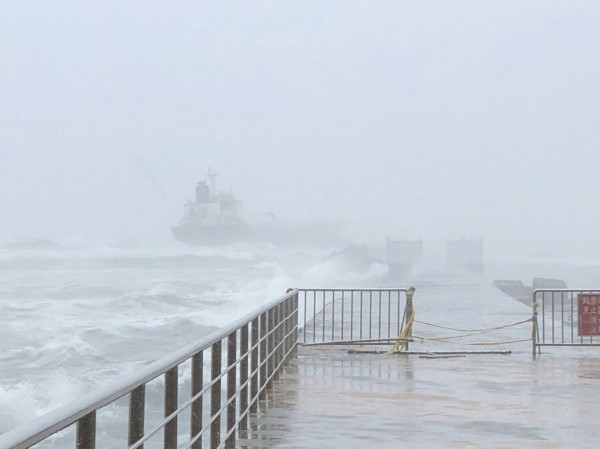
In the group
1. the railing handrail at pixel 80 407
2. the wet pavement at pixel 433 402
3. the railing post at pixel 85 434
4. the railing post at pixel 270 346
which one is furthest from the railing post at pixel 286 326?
the railing post at pixel 85 434

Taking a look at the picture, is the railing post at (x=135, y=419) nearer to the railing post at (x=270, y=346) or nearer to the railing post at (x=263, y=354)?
the railing post at (x=263, y=354)

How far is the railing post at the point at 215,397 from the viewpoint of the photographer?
20.7 feet

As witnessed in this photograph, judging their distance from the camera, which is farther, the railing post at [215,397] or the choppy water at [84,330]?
the choppy water at [84,330]

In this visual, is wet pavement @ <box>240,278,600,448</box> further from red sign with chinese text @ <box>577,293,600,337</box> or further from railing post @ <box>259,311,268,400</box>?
red sign with chinese text @ <box>577,293,600,337</box>

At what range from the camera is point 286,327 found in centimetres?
1216

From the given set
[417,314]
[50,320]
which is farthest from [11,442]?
[50,320]

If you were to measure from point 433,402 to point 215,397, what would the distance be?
12.9ft

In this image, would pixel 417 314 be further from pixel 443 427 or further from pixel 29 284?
pixel 29 284

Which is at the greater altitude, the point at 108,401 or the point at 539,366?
the point at 108,401

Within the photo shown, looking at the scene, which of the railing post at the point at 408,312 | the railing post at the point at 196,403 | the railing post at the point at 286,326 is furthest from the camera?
the railing post at the point at 408,312

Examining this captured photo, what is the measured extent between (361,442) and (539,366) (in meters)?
5.97

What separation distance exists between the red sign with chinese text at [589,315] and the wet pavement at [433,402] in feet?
1.20

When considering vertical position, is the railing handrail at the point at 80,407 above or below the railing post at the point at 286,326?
above

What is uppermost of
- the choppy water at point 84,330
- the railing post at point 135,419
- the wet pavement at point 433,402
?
the railing post at point 135,419
